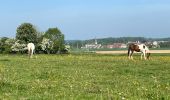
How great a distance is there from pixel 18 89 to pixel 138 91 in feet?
A: 13.9

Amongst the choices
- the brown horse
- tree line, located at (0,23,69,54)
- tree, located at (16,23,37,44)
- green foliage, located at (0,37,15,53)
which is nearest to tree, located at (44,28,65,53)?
tree line, located at (0,23,69,54)

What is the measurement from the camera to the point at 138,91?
53.3ft

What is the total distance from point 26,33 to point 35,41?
2881 millimetres

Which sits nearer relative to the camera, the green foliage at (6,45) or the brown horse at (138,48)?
the brown horse at (138,48)

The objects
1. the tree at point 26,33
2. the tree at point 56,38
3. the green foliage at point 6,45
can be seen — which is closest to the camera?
the tree at point 56,38

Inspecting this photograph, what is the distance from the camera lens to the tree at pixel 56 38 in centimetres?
9356

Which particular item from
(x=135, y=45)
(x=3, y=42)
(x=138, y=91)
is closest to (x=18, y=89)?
(x=138, y=91)

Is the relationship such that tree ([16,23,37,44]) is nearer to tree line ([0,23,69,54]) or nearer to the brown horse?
tree line ([0,23,69,54])

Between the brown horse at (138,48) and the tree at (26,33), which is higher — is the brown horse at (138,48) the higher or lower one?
the lower one

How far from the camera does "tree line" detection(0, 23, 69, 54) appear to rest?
3617 inches

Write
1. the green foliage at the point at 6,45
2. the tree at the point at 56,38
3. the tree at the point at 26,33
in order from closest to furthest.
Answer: the tree at the point at 56,38
the green foliage at the point at 6,45
the tree at the point at 26,33

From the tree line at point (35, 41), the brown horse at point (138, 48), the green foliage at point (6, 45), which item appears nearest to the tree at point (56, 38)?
the tree line at point (35, 41)

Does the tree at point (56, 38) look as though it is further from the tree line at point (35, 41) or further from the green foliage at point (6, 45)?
the green foliage at point (6, 45)

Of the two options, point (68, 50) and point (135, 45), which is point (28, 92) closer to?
point (135, 45)
